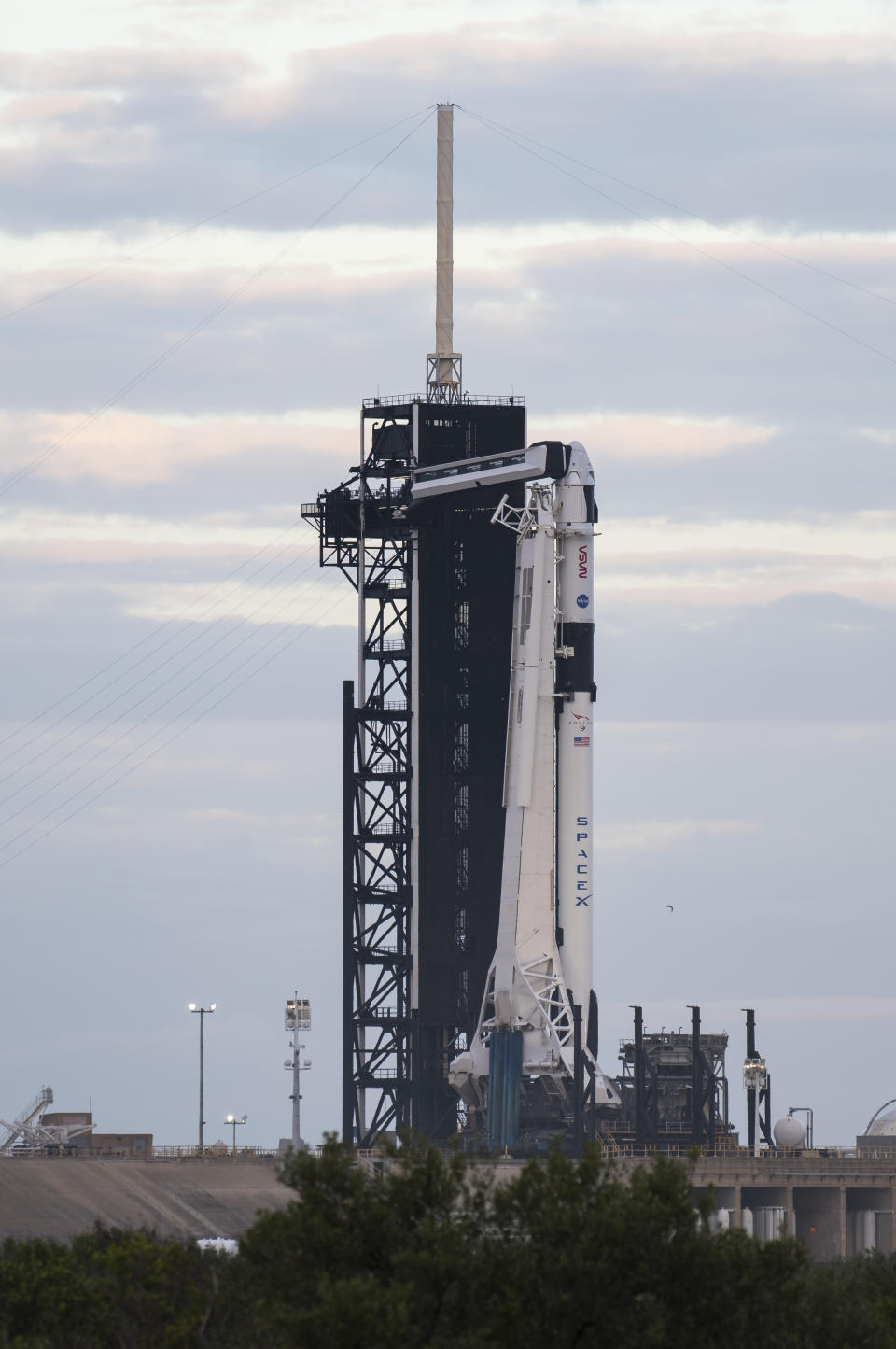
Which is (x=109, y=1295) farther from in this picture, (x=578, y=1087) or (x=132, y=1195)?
(x=578, y=1087)

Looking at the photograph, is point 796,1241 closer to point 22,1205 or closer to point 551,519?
point 22,1205

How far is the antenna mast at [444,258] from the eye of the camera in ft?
425

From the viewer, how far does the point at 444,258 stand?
131 m

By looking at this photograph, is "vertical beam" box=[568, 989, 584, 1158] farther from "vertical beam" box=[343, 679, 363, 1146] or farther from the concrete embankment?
"vertical beam" box=[343, 679, 363, 1146]

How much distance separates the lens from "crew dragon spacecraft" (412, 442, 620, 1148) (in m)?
113

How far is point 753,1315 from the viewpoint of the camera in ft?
163

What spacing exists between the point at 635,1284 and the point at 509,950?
2585 inches

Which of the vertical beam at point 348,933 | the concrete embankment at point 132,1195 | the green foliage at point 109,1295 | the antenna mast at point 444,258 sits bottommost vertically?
the green foliage at point 109,1295

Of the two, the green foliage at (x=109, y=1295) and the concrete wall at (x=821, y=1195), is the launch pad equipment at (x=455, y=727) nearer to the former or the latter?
the concrete wall at (x=821, y=1195)

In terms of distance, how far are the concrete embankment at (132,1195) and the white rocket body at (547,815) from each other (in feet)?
36.1

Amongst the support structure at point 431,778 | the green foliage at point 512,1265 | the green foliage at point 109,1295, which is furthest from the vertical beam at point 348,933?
the green foliage at point 512,1265

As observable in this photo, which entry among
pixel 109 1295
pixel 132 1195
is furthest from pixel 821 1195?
pixel 109 1295

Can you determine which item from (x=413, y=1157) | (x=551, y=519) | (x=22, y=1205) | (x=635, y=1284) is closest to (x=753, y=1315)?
(x=635, y=1284)

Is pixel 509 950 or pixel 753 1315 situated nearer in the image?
pixel 753 1315
